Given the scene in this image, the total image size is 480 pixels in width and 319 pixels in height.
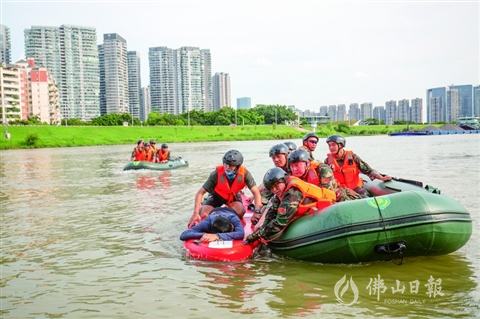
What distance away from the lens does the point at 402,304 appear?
4.62 metres

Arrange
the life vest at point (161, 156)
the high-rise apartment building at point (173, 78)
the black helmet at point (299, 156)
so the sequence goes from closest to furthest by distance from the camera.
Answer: the black helmet at point (299, 156) → the life vest at point (161, 156) → the high-rise apartment building at point (173, 78)

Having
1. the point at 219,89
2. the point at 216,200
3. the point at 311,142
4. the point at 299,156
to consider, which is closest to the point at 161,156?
the point at 311,142

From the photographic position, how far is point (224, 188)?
24.3 ft

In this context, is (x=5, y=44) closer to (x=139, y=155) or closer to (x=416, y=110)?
(x=416, y=110)

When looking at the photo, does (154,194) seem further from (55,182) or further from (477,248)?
(477,248)

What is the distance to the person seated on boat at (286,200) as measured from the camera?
5.69 m

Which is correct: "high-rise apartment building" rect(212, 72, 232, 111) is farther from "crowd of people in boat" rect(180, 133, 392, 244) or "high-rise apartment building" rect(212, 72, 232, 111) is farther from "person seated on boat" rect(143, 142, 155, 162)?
"crowd of people in boat" rect(180, 133, 392, 244)

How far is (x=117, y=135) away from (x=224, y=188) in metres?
55.7

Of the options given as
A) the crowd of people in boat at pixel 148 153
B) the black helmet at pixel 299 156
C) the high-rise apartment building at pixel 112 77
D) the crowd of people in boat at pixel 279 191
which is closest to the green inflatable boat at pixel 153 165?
the crowd of people in boat at pixel 148 153

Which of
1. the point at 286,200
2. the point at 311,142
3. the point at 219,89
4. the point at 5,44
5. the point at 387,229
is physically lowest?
the point at 387,229

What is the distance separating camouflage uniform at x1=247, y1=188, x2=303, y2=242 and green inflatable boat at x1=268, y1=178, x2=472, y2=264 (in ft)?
0.85

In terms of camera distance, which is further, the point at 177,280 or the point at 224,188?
the point at 224,188

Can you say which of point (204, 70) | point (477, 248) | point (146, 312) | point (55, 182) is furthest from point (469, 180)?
point (204, 70)

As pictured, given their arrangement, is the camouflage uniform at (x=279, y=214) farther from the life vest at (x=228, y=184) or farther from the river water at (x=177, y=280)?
the life vest at (x=228, y=184)
